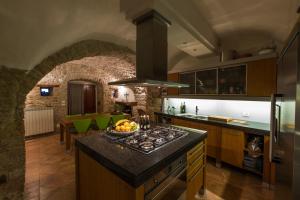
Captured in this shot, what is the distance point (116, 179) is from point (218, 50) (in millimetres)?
3297

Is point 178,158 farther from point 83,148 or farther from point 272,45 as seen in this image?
point 272,45

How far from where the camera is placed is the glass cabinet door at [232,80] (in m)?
2.75

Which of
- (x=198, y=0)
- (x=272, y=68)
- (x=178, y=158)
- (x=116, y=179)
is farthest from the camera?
(x=272, y=68)

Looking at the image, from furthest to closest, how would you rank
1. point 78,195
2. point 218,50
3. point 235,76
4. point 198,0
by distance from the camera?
point 218,50 → point 235,76 → point 198,0 → point 78,195

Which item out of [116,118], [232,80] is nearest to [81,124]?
[116,118]

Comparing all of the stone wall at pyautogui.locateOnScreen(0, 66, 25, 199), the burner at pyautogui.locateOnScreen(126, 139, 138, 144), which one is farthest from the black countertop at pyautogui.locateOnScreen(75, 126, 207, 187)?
the stone wall at pyautogui.locateOnScreen(0, 66, 25, 199)

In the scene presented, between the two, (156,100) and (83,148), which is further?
(156,100)

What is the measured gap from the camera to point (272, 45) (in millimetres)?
2650

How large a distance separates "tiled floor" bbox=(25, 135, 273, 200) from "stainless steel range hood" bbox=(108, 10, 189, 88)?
179 cm

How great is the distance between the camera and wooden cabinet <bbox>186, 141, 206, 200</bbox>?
161 cm

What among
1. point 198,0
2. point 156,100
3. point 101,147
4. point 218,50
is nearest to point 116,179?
point 101,147

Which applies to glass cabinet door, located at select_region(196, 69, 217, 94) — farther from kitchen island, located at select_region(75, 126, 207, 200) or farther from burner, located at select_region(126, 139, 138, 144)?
burner, located at select_region(126, 139, 138, 144)

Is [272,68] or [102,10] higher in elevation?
[102,10]

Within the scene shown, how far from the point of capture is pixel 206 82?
3354 mm
